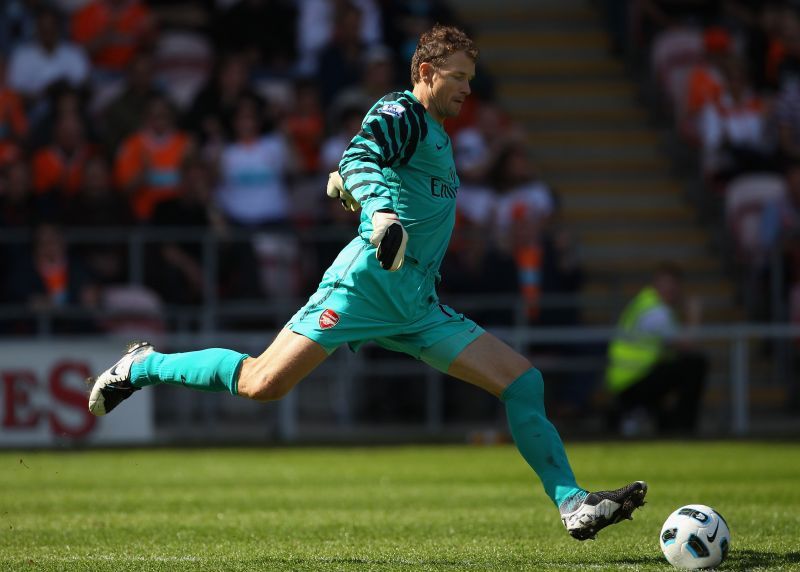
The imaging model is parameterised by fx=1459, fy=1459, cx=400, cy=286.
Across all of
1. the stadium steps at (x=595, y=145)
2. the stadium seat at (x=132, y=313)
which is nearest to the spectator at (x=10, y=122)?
the stadium seat at (x=132, y=313)

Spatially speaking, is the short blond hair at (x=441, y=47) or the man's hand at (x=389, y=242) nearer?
the man's hand at (x=389, y=242)

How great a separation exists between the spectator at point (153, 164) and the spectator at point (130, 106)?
578 mm

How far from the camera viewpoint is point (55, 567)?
6.61 metres

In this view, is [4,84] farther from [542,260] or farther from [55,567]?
[55,567]

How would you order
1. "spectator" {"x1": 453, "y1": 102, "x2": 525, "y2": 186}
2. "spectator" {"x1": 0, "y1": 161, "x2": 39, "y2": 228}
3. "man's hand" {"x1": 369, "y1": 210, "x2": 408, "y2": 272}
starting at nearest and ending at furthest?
"man's hand" {"x1": 369, "y1": 210, "x2": 408, "y2": 272} → "spectator" {"x1": 0, "y1": 161, "x2": 39, "y2": 228} → "spectator" {"x1": 453, "y1": 102, "x2": 525, "y2": 186}

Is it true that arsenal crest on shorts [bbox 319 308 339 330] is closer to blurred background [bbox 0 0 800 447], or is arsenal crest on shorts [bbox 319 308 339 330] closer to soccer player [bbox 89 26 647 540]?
soccer player [bbox 89 26 647 540]

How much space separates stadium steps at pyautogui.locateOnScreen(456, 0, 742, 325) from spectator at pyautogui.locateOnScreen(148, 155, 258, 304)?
4.09 m

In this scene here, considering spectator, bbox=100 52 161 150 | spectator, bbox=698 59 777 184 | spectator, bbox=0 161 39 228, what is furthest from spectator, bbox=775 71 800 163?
spectator, bbox=0 161 39 228

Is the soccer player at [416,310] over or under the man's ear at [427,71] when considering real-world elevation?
Result: under

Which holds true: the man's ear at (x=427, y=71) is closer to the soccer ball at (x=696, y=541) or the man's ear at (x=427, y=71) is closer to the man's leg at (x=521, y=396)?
the man's leg at (x=521, y=396)

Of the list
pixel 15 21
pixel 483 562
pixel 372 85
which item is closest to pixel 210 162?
pixel 372 85

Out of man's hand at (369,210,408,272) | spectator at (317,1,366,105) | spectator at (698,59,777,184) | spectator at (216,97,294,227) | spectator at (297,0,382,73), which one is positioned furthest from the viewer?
spectator at (297,0,382,73)

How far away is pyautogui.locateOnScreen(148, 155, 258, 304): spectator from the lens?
619 inches

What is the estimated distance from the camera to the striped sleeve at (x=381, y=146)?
6.55m
